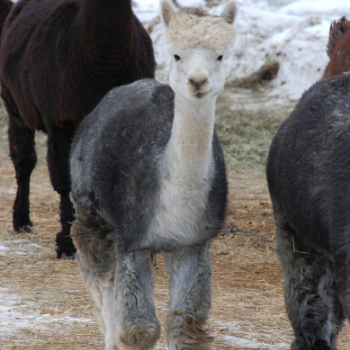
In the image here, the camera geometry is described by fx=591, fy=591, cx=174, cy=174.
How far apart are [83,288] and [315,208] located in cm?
231

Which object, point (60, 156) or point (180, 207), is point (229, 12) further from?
point (60, 156)

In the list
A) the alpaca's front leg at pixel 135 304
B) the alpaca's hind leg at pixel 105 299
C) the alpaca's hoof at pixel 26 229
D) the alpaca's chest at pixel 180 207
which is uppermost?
the alpaca's chest at pixel 180 207

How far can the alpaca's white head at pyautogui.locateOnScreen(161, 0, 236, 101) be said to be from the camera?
9.39 ft

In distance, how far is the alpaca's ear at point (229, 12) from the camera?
323 cm

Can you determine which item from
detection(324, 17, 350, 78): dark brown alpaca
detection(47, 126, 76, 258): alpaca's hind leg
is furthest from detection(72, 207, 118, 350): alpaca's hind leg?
detection(324, 17, 350, 78): dark brown alpaca

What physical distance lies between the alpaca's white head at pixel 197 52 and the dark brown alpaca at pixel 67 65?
2179 mm

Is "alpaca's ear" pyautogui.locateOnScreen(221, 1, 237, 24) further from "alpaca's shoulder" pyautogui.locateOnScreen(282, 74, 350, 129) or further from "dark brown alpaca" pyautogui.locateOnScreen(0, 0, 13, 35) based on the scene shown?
→ "dark brown alpaca" pyautogui.locateOnScreen(0, 0, 13, 35)

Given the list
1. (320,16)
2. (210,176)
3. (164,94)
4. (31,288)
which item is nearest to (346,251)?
(210,176)

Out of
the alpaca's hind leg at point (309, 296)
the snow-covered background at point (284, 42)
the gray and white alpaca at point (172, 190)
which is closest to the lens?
the gray and white alpaca at point (172, 190)

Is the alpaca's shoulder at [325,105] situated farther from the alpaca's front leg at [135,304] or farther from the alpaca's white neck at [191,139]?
the alpaca's front leg at [135,304]

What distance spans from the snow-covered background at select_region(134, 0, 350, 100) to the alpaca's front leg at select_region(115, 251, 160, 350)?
9.42 m

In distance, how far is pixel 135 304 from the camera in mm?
3129

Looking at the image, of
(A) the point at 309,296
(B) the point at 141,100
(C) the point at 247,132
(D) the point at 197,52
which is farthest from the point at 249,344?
(C) the point at 247,132

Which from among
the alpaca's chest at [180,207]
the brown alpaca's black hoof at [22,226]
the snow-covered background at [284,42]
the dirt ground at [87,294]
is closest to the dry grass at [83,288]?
the dirt ground at [87,294]
